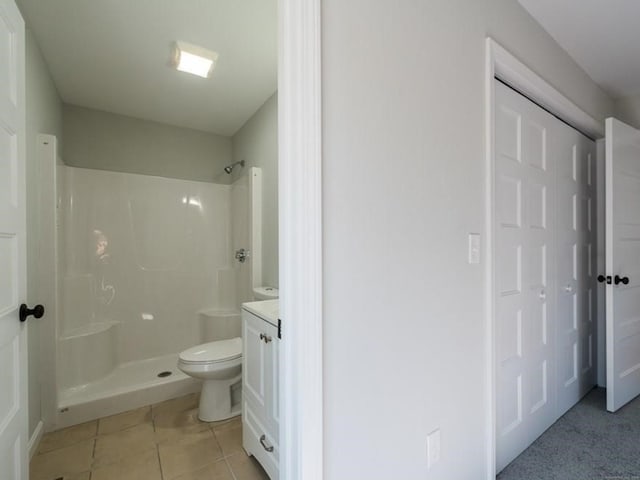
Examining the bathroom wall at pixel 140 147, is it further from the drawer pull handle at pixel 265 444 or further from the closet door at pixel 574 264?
the closet door at pixel 574 264

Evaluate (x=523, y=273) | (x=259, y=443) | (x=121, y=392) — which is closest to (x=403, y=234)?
(x=523, y=273)

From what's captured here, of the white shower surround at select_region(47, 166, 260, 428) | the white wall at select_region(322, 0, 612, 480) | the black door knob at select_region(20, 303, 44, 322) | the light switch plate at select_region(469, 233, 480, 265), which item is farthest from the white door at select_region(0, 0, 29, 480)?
the light switch plate at select_region(469, 233, 480, 265)

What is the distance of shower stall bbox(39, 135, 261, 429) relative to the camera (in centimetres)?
217

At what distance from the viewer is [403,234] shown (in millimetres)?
1034

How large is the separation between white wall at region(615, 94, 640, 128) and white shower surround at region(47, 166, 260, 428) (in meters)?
3.13

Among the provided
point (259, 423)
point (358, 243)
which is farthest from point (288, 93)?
point (259, 423)

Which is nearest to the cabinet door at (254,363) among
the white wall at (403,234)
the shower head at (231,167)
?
the white wall at (403,234)

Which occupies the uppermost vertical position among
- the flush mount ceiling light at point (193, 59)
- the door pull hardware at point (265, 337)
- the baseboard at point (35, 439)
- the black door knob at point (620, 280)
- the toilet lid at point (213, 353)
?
the flush mount ceiling light at point (193, 59)

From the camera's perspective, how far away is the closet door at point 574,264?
191cm

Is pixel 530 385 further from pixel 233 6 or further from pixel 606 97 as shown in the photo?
pixel 233 6

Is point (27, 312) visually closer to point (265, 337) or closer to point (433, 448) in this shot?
point (265, 337)

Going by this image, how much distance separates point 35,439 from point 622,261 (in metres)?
3.89

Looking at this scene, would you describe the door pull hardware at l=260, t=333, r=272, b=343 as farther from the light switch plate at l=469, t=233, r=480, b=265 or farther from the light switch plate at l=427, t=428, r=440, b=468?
the light switch plate at l=469, t=233, r=480, b=265

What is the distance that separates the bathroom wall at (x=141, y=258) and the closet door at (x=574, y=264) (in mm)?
2895
